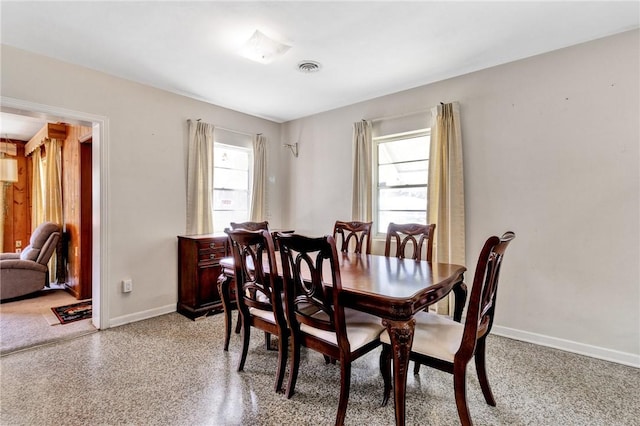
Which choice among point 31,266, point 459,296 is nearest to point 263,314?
point 459,296

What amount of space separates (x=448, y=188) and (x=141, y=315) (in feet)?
11.7

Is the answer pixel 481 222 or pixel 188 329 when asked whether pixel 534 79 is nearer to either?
pixel 481 222

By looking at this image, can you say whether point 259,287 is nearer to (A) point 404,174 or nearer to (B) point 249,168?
(A) point 404,174

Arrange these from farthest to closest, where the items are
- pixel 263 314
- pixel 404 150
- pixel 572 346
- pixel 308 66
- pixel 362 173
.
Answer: pixel 362 173 < pixel 404 150 < pixel 308 66 < pixel 572 346 < pixel 263 314

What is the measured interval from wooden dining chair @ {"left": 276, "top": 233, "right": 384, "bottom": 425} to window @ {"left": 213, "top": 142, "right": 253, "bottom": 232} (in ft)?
8.53

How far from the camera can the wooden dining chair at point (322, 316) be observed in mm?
1631

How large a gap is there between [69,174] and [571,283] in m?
6.23

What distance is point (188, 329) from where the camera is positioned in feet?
10.0

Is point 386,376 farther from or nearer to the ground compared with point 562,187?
nearer to the ground

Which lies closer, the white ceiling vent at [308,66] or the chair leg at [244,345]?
the chair leg at [244,345]

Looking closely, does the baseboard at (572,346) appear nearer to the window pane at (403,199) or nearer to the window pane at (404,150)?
the window pane at (403,199)

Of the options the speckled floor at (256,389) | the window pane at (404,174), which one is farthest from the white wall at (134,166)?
the window pane at (404,174)

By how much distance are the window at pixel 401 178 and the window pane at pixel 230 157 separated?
75.4 inches

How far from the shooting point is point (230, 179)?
14.2 ft
